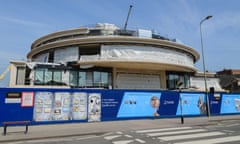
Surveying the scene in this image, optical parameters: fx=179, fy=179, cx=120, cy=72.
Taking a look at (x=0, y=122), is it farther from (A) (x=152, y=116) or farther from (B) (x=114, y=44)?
(B) (x=114, y=44)

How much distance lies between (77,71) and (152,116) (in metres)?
15.3

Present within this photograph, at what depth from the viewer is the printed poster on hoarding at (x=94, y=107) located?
49.0 ft

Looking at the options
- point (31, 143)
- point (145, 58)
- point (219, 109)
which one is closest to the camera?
point (31, 143)

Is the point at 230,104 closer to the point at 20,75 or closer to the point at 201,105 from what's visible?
the point at 201,105

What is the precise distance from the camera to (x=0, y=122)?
41.1ft

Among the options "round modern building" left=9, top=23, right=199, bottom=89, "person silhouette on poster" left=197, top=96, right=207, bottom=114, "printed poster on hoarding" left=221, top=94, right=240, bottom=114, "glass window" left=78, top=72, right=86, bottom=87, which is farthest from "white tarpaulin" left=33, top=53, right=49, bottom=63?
"printed poster on hoarding" left=221, top=94, right=240, bottom=114

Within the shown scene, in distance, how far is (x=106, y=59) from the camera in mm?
26641

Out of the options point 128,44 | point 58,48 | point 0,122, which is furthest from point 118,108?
point 58,48

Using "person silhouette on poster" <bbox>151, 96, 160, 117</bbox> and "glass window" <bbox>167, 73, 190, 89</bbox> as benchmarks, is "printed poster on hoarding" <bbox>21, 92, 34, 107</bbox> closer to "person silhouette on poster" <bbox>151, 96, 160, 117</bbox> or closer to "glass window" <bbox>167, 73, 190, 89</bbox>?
"person silhouette on poster" <bbox>151, 96, 160, 117</bbox>

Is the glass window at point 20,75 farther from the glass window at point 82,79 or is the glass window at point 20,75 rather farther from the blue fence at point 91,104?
the blue fence at point 91,104

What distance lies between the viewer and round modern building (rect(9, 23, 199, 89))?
26.5 m

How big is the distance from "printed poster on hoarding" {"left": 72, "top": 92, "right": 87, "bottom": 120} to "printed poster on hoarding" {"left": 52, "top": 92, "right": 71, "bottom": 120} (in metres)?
0.40

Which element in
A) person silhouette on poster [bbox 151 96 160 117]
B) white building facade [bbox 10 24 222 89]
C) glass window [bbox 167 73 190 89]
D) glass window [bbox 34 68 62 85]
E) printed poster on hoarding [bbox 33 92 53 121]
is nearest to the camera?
printed poster on hoarding [bbox 33 92 53 121]

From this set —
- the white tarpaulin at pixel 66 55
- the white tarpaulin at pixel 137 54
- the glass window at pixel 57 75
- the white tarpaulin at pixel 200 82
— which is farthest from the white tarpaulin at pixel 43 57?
the white tarpaulin at pixel 200 82
